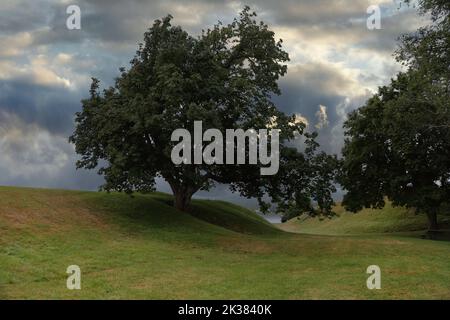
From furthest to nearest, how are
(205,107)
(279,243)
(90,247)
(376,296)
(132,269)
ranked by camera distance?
(205,107), (279,243), (90,247), (132,269), (376,296)

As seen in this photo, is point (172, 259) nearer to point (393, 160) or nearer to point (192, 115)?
point (192, 115)

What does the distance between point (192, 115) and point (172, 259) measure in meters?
12.4

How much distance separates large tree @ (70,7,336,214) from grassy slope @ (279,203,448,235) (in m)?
15.3

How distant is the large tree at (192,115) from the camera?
40.1 m

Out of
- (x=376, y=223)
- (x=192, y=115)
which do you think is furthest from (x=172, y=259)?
(x=376, y=223)

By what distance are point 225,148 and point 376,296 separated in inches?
916

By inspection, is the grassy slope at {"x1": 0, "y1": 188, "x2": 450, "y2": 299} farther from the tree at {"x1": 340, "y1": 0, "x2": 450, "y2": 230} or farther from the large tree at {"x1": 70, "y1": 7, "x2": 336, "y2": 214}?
the tree at {"x1": 340, "y1": 0, "x2": 450, "y2": 230}

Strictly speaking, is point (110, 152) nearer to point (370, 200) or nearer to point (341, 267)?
point (341, 267)

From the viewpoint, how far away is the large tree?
4006 cm

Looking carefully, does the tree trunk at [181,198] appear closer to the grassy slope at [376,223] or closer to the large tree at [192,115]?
the large tree at [192,115]

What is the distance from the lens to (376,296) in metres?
21.2

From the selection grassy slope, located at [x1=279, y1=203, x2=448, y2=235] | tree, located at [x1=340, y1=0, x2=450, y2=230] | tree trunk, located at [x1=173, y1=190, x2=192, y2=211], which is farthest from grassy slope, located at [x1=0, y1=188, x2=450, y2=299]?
grassy slope, located at [x1=279, y1=203, x2=448, y2=235]

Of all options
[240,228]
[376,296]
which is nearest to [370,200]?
[240,228]

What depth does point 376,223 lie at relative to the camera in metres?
72.1
